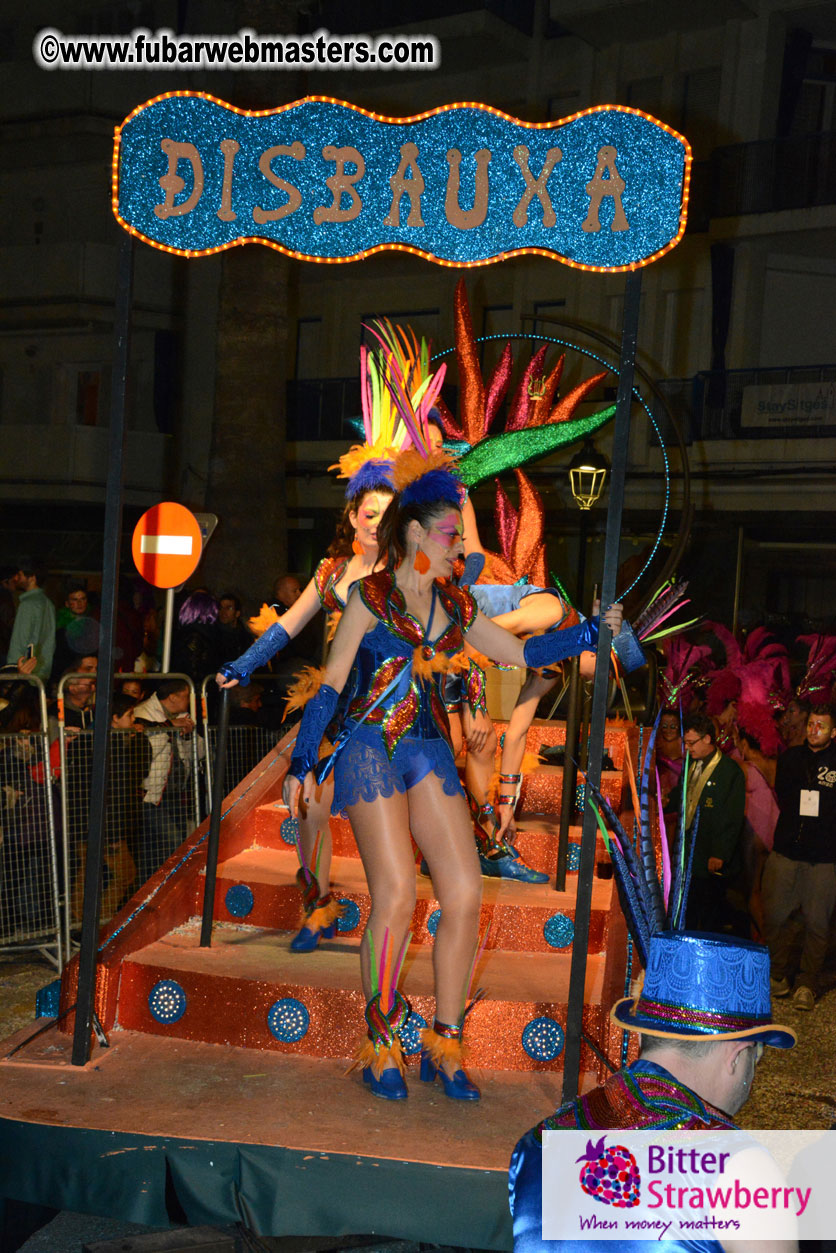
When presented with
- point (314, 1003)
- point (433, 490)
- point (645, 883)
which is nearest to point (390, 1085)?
point (314, 1003)

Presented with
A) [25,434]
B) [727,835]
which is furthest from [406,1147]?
[25,434]

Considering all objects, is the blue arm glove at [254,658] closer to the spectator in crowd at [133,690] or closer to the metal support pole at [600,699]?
the metal support pole at [600,699]

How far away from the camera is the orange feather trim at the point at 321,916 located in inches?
178

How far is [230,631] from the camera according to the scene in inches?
339

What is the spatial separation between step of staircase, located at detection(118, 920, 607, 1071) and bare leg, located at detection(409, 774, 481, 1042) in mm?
335

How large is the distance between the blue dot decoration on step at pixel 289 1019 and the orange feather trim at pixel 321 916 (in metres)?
0.51

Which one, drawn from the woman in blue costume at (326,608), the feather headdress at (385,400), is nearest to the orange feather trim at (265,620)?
the woman in blue costume at (326,608)

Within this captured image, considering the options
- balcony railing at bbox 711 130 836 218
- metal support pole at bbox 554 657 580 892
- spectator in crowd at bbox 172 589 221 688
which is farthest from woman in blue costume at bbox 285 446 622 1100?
balcony railing at bbox 711 130 836 218

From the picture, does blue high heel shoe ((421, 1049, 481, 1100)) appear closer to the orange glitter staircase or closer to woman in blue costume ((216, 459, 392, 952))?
the orange glitter staircase

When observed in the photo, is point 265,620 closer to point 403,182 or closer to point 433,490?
point 433,490

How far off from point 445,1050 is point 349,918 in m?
1.07

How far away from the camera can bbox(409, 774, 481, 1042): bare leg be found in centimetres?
361

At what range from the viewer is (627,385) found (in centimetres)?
346

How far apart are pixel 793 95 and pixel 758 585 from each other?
262 inches
